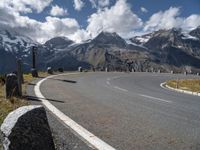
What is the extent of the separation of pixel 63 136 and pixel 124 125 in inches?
77.6

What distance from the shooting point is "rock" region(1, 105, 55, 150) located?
4930 millimetres

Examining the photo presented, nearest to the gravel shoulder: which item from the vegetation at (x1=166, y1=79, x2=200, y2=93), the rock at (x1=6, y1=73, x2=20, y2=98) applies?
the rock at (x1=6, y1=73, x2=20, y2=98)

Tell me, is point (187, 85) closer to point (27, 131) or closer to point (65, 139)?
point (65, 139)

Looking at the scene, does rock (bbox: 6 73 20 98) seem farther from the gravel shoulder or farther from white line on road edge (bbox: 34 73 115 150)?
the gravel shoulder

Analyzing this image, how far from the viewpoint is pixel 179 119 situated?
10039mm

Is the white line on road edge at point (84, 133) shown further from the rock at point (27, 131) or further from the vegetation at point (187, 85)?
the vegetation at point (187, 85)

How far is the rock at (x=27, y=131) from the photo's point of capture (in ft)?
16.2

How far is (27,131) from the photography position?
5023 mm

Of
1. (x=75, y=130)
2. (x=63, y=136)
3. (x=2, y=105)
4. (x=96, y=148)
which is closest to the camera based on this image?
(x=96, y=148)

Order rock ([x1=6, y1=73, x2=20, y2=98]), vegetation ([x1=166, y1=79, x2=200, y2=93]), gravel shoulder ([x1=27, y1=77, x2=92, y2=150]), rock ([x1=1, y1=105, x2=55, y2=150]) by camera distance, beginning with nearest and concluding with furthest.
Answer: rock ([x1=1, y1=105, x2=55, y2=150]) < gravel shoulder ([x1=27, y1=77, x2=92, y2=150]) < rock ([x1=6, y1=73, x2=20, y2=98]) < vegetation ([x1=166, y1=79, x2=200, y2=93])

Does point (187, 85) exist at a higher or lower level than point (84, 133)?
lower

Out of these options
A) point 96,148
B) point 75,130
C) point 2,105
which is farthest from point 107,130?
point 2,105

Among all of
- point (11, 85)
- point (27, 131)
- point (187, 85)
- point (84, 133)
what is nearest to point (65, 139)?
point (84, 133)

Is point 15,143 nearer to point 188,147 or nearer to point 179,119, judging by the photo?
point 188,147
